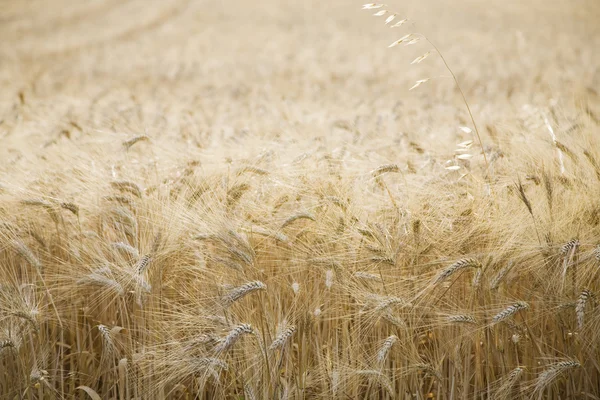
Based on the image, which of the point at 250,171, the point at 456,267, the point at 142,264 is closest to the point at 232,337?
the point at 142,264

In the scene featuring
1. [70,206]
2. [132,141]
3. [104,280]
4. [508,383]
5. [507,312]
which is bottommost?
[508,383]

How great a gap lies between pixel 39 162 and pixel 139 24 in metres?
19.6

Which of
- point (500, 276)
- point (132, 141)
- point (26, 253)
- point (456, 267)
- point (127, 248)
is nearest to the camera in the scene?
point (456, 267)

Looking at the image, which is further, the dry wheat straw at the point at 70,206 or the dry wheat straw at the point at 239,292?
the dry wheat straw at the point at 70,206

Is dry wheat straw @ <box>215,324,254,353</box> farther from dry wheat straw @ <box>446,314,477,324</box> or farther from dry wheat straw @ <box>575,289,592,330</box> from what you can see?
dry wheat straw @ <box>575,289,592,330</box>

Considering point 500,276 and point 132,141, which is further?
point 132,141

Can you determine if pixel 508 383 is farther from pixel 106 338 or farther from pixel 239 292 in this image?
pixel 106 338

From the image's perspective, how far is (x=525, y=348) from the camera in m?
2.04

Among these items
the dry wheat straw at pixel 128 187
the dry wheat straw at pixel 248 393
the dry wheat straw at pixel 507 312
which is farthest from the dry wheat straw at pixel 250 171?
the dry wheat straw at pixel 507 312

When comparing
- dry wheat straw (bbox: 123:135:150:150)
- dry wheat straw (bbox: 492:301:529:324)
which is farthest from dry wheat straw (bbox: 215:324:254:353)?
dry wheat straw (bbox: 123:135:150:150)

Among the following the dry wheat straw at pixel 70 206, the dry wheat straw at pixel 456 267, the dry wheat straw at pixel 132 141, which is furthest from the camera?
the dry wheat straw at pixel 132 141

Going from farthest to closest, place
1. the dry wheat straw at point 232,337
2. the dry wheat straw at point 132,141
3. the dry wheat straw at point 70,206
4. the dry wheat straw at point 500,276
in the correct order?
1. the dry wheat straw at point 132,141
2. the dry wheat straw at point 70,206
3. the dry wheat straw at point 500,276
4. the dry wheat straw at point 232,337

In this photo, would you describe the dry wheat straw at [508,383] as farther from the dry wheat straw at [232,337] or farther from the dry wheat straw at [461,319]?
the dry wheat straw at [232,337]

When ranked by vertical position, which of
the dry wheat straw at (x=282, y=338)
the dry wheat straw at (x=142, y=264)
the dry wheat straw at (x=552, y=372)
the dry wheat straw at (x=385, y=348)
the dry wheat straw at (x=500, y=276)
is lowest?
the dry wheat straw at (x=552, y=372)
